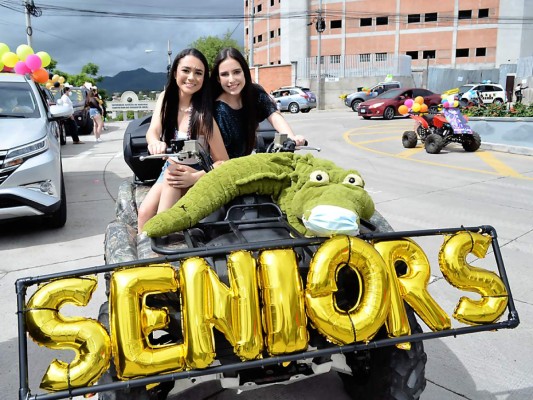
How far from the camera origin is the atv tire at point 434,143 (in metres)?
10.8

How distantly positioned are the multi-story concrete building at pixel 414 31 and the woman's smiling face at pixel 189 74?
1594 inches

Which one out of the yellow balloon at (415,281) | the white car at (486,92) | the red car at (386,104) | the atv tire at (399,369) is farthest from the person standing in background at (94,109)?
the white car at (486,92)

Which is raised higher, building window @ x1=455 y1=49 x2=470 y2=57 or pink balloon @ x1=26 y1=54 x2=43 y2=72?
building window @ x1=455 y1=49 x2=470 y2=57

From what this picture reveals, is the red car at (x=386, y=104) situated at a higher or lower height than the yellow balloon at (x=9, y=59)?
lower

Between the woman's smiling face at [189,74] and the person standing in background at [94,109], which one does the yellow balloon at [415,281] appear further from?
the person standing in background at [94,109]

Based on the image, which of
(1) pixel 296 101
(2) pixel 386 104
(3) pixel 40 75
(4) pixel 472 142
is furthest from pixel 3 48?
(1) pixel 296 101

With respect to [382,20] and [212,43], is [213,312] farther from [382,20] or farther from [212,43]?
[212,43]

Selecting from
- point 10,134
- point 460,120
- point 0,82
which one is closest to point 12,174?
point 10,134

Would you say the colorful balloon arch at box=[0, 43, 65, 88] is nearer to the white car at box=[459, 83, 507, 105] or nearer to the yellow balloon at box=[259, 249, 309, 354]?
the yellow balloon at box=[259, 249, 309, 354]

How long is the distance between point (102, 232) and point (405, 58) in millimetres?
36983

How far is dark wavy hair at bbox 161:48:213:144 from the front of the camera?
10.7 ft

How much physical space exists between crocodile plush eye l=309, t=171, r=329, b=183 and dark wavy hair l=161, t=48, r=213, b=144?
4.35 ft

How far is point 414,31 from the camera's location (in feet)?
159

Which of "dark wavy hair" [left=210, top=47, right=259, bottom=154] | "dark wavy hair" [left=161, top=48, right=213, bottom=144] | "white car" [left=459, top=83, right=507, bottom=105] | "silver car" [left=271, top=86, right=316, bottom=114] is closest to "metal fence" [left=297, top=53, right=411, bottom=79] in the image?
"white car" [left=459, top=83, right=507, bottom=105]
